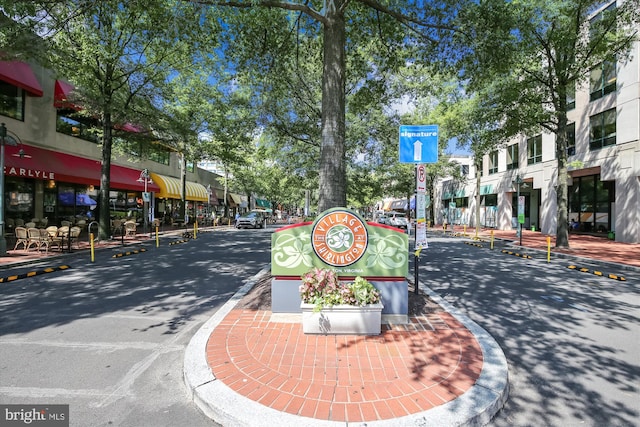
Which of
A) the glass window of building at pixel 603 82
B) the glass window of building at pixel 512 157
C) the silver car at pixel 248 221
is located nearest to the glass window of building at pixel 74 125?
the silver car at pixel 248 221

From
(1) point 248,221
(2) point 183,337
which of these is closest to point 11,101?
(2) point 183,337

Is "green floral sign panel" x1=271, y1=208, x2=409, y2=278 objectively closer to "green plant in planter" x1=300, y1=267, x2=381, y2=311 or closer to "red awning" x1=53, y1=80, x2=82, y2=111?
"green plant in planter" x1=300, y1=267, x2=381, y2=311

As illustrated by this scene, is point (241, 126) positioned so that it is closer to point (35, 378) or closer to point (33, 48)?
point (33, 48)

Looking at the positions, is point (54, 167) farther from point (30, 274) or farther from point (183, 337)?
point (183, 337)

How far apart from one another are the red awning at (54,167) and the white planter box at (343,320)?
15937mm

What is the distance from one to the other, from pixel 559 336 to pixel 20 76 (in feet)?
68.7

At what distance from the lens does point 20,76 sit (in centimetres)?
1398

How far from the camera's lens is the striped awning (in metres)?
26.5

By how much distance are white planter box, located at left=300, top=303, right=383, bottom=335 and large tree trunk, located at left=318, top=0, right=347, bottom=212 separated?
2407 millimetres

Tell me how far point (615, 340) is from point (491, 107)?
567 inches

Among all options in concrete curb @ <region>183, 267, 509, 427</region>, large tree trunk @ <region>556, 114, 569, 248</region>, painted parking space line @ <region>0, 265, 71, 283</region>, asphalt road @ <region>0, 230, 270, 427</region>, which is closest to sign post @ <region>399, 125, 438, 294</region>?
concrete curb @ <region>183, 267, 509, 427</region>

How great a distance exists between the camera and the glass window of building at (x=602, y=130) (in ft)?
61.4

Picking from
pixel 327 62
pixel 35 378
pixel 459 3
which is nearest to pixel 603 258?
pixel 459 3

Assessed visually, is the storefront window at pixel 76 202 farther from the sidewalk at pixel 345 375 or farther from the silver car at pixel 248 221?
the sidewalk at pixel 345 375
